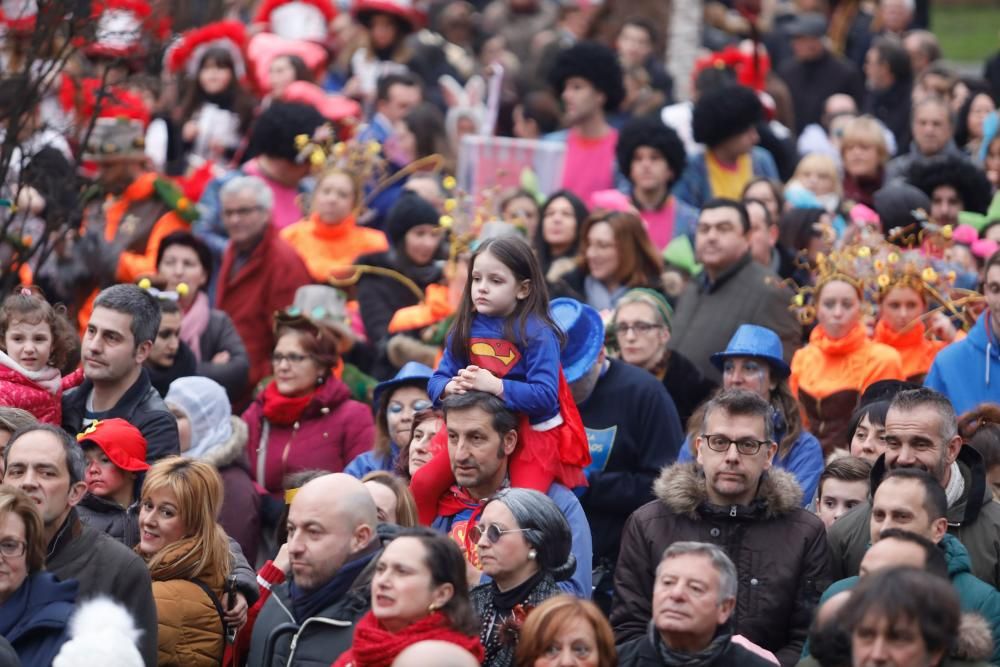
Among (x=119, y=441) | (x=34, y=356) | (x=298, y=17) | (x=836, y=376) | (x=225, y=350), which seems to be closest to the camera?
(x=119, y=441)

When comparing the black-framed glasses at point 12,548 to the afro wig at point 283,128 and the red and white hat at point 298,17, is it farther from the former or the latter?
the red and white hat at point 298,17

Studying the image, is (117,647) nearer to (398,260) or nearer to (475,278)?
(475,278)

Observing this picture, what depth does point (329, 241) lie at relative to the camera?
41.1ft

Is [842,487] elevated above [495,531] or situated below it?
below

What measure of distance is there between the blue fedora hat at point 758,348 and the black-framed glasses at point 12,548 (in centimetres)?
372

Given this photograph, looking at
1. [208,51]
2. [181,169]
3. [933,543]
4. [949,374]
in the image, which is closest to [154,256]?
[181,169]

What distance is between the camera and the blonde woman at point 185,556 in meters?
7.33

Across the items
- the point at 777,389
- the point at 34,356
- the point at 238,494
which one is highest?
the point at 34,356

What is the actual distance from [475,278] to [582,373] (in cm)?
96

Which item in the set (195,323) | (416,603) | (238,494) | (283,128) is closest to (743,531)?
(416,603)

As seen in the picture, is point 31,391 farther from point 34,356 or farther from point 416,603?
point 416,603

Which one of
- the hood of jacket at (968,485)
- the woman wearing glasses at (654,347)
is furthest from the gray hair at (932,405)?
the woman wearing glasses at (654,347)

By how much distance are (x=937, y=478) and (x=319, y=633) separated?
244cm

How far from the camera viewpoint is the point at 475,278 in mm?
7844
